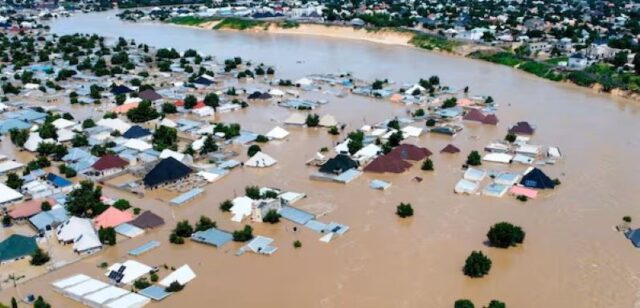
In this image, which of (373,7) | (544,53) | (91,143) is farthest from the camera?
(373,7)

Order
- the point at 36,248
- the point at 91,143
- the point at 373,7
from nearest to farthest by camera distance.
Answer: the point at 36,248, the point at 91,143, the point at 373,7

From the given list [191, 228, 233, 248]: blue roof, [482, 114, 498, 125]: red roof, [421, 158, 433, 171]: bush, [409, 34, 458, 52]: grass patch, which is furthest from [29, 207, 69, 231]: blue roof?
[409, 34, 458, 52]: grass patch

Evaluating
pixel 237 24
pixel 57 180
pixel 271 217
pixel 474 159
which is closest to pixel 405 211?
pixel 271 217

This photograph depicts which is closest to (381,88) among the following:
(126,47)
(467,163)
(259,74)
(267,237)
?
(259,74)

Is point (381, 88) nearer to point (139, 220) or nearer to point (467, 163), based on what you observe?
point (467, 163)

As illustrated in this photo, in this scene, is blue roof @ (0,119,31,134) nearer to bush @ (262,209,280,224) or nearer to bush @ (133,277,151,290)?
bush @ (262,209,280,224)

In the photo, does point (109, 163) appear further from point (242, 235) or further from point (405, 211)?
point (405, 211)

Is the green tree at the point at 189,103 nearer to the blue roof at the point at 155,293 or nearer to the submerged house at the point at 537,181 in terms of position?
the submerged house at the point at 537,181
